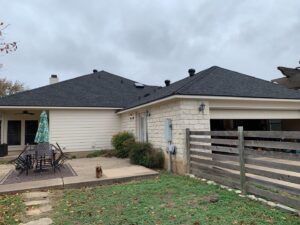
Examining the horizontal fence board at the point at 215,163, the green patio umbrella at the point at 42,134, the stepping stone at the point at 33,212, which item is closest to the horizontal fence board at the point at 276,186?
the horizontal fence board at the point at 215,163

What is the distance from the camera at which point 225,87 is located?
10.0m

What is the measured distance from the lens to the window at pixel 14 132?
16.2m

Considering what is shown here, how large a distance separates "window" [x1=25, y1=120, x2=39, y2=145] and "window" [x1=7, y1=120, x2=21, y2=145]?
0.41 m

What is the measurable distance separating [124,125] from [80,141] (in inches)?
107

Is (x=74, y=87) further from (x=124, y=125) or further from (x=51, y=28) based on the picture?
(x=51, y=28)

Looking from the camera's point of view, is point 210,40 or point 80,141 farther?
point 210,40

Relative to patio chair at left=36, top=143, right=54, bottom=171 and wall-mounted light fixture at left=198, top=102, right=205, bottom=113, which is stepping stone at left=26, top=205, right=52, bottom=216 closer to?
patio chair at left=36, top=143, right=54, bottom=171

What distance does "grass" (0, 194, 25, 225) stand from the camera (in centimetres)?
486

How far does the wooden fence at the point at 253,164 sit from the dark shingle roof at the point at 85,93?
8984mm

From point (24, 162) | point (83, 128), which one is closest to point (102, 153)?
point (83, 128)

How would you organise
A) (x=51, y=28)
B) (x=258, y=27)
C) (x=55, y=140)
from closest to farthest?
(x=51, y=28) → (x=55, y=140) → (x=258, y=27)

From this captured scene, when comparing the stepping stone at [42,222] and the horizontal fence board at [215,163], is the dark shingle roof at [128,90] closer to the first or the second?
the horizontal fence board at [215,163]

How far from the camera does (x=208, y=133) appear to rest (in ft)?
24.3

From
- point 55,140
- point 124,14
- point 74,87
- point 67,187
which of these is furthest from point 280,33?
point 67,187
